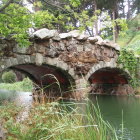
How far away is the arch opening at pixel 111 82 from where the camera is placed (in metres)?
13.3

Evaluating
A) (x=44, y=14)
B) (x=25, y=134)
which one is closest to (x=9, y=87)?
(x=44, y=14)

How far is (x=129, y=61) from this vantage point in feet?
41.2

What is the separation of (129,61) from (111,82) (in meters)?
2.38

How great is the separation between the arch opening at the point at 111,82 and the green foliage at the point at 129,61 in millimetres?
279

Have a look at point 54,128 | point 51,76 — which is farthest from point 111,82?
point 54,128

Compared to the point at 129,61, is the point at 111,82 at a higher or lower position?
lower

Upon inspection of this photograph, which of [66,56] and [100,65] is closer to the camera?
[66,56]

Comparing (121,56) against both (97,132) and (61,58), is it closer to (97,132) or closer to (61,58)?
(61,58)

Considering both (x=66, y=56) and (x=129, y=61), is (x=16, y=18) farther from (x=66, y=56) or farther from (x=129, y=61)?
(x=129, y=61)

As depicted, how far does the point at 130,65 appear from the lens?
498 inches

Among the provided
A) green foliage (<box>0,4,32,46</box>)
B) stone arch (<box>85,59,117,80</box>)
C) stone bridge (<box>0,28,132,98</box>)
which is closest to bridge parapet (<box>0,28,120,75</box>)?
stone bridge (<box>0,28,132,98</box>)

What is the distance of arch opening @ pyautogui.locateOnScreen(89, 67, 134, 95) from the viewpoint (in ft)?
43.5

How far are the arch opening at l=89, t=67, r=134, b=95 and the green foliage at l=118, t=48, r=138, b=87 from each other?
28cm

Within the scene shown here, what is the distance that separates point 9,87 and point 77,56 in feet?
42.0
